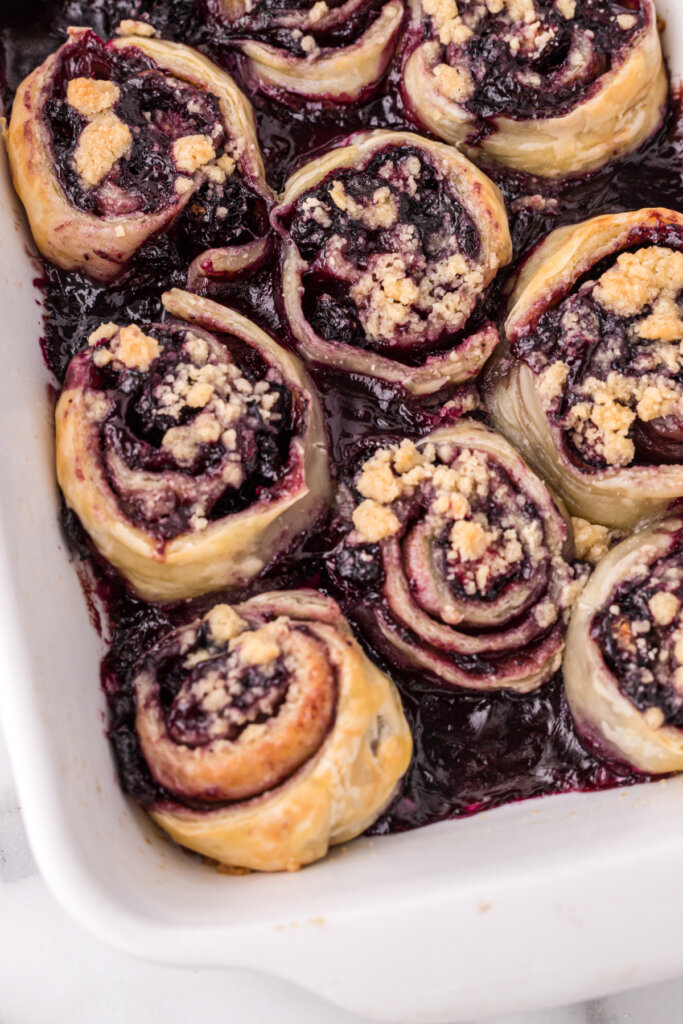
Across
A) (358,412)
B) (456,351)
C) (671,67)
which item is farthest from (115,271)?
(671,67)

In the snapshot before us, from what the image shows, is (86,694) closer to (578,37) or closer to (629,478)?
(629,478)

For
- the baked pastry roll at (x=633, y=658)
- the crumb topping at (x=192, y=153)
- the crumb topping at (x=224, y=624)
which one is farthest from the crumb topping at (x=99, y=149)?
the baked pastry roll at (x=633, y=658)

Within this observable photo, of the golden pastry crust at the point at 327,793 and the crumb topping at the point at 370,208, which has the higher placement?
the crumb topping at the point at 370,208

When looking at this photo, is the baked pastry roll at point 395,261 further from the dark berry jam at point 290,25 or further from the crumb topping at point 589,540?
the crumb topping at point 589,540

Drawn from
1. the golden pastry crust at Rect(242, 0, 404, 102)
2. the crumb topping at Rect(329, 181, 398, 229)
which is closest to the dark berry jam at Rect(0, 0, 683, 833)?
the golden pastry crust at Rect(242, 0, 404, 102)

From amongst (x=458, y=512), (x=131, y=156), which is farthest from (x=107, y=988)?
(x=131, y=156)
